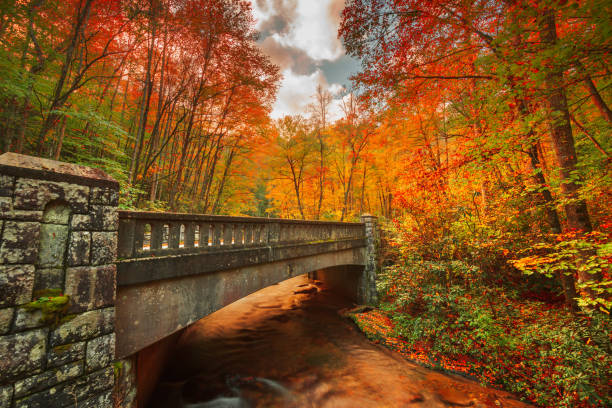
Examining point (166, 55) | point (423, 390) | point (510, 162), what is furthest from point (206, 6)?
point (423, 390)

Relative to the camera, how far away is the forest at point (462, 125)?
3.51 metres

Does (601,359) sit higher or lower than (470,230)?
lower

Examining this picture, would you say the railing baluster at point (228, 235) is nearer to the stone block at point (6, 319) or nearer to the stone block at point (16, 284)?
the stone block at point (16, 284)

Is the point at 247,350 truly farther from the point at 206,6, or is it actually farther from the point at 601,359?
the point at 206,6

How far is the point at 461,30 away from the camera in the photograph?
16.0 ft

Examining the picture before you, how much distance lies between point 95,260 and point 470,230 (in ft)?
27.5

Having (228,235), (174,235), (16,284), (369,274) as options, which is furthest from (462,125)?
(16,284)

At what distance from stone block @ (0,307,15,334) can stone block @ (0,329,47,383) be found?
2.4 inches

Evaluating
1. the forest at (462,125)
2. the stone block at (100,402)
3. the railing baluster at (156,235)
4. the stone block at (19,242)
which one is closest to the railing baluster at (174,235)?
the railing baluster at (156,235)

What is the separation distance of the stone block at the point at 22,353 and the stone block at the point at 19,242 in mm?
659

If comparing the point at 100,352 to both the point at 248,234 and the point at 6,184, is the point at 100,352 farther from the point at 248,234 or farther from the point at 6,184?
the point at 248,234

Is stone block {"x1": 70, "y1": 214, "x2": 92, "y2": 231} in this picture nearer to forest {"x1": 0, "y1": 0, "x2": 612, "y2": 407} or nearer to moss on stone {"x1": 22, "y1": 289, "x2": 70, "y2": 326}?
moss on stone {"x1": 22, "y1": 289, "x2": 70, "y2": 326}

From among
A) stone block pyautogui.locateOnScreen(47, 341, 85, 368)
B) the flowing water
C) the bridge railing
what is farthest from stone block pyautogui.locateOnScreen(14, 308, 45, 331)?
the flowing water

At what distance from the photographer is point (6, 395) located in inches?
72.3
